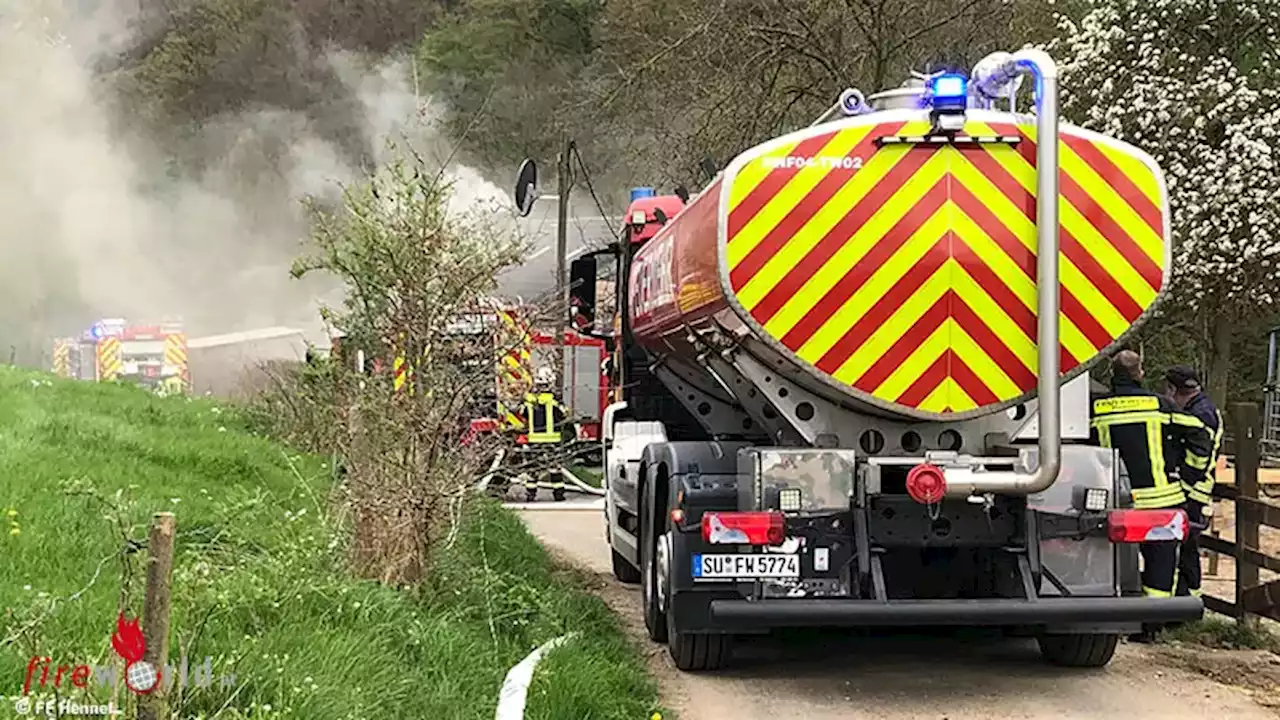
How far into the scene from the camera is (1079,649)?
273 inches

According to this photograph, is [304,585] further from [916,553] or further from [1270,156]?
[1270,156]

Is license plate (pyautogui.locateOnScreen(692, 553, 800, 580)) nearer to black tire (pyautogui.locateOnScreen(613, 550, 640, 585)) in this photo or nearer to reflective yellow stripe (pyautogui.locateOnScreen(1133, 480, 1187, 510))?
reflective yellow stripe (pyautogui.locateOnScreen(1133, 480, 1187, 510))

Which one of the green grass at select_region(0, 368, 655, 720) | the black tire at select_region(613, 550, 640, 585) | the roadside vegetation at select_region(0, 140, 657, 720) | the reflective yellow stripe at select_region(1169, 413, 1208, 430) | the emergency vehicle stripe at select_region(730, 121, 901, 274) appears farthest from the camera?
the black tire at select_region(613, 550, 640, 585)

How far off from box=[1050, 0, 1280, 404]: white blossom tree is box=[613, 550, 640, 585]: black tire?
32.5ft

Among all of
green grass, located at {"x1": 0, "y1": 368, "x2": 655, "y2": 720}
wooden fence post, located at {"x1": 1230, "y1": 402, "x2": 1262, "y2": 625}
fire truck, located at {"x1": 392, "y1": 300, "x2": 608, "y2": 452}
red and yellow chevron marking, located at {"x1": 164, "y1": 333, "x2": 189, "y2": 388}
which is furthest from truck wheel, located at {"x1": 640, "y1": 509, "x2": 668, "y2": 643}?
red and yellow chevron marking, located at {"x1": 164, "y1": 333, "x2": 189, "y2": 388}

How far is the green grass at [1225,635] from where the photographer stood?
296 inches

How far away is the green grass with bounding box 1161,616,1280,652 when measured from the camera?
7.52m

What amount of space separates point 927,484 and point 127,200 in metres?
32.0

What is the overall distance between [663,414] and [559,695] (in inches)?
159

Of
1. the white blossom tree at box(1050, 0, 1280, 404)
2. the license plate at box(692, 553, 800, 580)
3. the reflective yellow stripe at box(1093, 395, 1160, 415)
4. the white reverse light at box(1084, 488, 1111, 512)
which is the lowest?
A: the license plate at box(692, 553, 800, 580)

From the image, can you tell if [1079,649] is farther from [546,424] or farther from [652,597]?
[546,424]

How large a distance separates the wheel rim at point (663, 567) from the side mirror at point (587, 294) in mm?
3815
